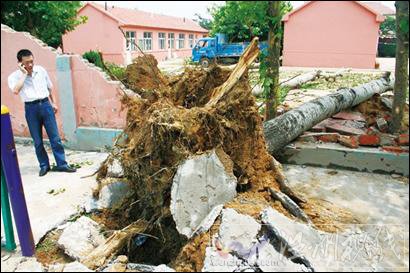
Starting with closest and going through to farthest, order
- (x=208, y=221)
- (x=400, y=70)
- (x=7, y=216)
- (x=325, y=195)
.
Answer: (x=208, y=221)
(x=7, y=216)
(x=325, y=195)
(x=400, y=70)

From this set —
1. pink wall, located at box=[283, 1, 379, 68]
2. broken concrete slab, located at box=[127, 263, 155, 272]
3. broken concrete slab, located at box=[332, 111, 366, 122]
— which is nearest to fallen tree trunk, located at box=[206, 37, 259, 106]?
broken concrete slab, located at box=[127, 263, 155, 272]

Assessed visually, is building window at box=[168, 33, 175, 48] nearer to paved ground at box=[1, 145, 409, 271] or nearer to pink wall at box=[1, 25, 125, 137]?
pink wall at box=[1, 25, 125, 137]

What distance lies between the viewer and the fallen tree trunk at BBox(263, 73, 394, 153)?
14.2 ft

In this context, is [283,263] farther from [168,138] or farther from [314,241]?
[168,138]

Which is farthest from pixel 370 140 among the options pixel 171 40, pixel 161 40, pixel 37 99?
pixel 171 40

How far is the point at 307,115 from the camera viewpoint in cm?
480

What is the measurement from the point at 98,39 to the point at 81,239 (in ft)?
22.3

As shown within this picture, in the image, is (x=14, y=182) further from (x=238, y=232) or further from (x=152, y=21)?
(x=152, y=21)

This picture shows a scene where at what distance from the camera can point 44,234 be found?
3.48m

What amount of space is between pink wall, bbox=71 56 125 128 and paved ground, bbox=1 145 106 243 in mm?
643

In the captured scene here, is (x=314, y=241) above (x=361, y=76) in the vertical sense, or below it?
below

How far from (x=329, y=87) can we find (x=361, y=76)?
244 cm

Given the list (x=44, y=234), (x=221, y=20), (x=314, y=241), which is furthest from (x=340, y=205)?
(x=44, y=234)

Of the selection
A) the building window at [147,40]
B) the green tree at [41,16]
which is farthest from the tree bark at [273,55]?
the building window at [147,40]
